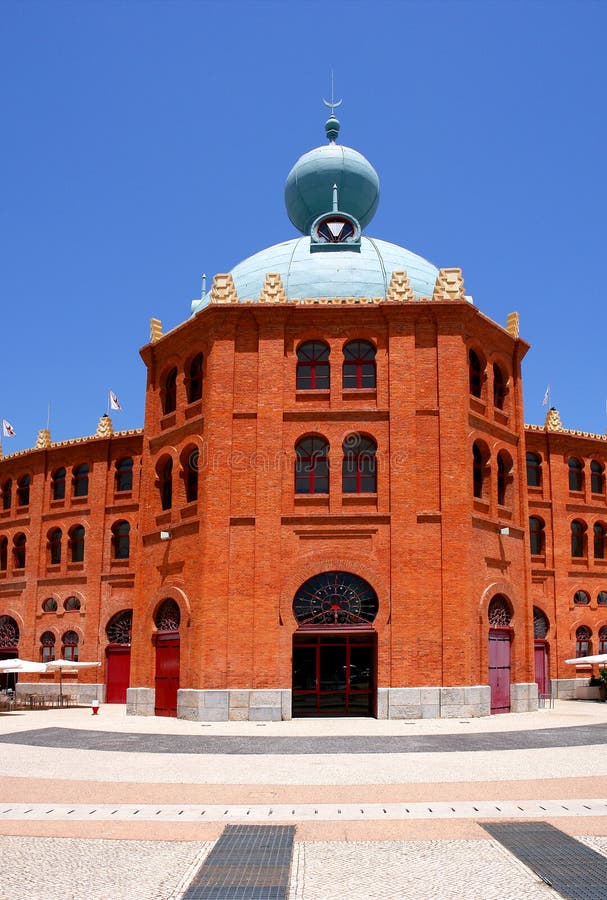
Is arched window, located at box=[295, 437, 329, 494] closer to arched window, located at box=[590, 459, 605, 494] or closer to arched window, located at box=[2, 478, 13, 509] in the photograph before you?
arched window, located at box=[590, 459, 605, 494]

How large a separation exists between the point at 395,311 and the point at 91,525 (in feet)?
69.4

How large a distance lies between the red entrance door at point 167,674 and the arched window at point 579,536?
23213mm

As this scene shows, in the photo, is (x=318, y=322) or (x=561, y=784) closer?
(x=561, y=784)

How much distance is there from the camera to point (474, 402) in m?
34.3

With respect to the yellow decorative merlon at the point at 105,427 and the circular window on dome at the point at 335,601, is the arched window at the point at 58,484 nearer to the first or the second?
the yellow decorative merlon at the point at 105,427

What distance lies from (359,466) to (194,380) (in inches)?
302

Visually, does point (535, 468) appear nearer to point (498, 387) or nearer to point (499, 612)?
point (498, 387)

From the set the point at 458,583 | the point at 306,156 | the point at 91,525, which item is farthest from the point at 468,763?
the point at 306,156

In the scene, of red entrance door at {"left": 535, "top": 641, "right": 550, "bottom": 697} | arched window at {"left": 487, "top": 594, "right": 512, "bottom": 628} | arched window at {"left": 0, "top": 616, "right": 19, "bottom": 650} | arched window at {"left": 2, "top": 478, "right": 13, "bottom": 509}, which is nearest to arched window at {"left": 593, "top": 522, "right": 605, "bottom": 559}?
red entrance door at {"left": 535, "top": 641, "right": 550, "bottom": 697}

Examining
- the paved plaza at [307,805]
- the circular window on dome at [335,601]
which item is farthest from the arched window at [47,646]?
the paved plaza at [307,805]

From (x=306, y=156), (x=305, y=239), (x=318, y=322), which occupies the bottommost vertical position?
(x=318, y=322)

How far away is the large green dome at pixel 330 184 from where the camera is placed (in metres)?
45.5

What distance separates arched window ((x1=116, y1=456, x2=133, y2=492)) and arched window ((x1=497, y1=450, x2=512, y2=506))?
1926cm

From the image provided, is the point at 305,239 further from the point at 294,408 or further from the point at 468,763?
the point at 468,763
